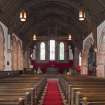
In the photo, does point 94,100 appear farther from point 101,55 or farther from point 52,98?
point 101,55

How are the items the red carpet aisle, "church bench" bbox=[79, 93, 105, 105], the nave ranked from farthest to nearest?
the red carpet aisle
the nave
"church bench" bbox=[79, 93, 105, 105]

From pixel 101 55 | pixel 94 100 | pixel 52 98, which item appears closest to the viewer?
pixel 94 100

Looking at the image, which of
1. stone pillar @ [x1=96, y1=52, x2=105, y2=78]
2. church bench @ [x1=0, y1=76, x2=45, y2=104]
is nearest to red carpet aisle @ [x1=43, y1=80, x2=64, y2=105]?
church bench @ [x1=0, y1=76, x2=45, y2=104]

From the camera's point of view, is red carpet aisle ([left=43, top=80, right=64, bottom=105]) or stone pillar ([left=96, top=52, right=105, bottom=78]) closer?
red carpet aisle ([left=43, top=80, right=64, bottom=105])

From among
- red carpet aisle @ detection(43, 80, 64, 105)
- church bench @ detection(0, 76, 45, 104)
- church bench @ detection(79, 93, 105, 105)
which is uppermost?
church bench @ detection(0, 76, 45, 104)

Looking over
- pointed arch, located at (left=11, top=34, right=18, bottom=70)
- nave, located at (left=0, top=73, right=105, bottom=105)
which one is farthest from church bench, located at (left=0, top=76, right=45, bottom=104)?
pointed arch, located at (left=11, top=34, right=18, bottom=70)

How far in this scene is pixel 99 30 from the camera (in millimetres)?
36031

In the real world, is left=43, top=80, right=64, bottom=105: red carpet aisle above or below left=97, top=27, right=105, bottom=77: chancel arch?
below

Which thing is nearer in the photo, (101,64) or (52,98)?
(52,98)

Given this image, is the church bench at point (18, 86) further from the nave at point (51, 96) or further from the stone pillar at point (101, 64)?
the stone pillar at point (101, 64)

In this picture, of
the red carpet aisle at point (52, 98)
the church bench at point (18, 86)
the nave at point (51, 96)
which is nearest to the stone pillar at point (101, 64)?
the red carpet aisle at point (52, 98)

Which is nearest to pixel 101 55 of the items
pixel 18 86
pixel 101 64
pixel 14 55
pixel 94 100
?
pixel 101 64

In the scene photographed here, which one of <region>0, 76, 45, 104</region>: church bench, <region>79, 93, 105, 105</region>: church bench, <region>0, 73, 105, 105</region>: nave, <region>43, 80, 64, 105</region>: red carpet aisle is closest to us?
<region>79, 93, 105, 105</region>: church bench

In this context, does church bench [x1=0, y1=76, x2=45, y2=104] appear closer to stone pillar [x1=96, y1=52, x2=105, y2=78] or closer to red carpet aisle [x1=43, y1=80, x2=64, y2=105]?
red carpet aisle [x1=43, y1=80, x2=64, y2=105]
